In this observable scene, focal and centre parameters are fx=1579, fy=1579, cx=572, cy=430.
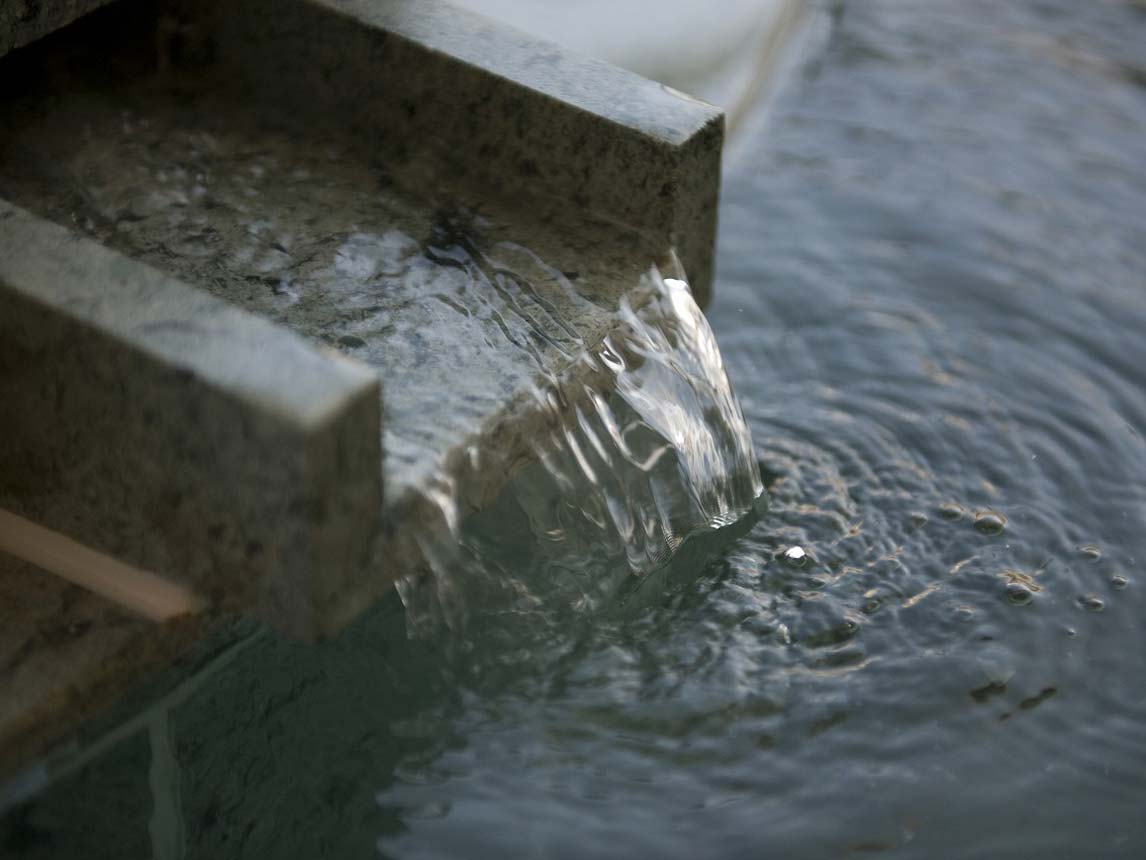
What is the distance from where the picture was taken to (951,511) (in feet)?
10.3

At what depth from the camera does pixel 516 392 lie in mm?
2602

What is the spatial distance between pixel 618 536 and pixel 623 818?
1.94 feet

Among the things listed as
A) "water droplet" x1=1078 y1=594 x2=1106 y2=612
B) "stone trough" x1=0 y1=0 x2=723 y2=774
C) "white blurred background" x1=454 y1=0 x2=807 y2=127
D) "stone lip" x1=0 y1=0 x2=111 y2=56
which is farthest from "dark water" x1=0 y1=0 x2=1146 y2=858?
"stone lip" x1=0 y1=0 x2=111 y2=56

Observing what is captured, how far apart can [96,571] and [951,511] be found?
1659 millimetres

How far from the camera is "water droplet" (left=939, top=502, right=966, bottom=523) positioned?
10.3 feet

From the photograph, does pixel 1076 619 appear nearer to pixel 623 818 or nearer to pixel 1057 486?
pixel 1057 486

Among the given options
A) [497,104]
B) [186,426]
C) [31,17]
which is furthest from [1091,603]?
[31,17]

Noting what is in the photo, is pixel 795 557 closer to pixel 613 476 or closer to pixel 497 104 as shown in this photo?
pixel 613 476

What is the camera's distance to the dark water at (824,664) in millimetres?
2500

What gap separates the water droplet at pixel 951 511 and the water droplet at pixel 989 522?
1.3 inches

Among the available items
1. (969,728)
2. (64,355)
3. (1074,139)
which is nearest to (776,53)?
(1074,139)

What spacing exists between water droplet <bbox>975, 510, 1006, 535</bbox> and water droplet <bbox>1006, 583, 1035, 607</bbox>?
16 centimetres

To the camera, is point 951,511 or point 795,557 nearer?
point 795,557

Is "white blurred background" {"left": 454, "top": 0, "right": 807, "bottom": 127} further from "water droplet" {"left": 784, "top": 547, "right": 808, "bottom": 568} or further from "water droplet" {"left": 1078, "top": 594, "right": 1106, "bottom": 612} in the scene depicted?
"water droplet" {"left": 1078, "top": 594, "right": 1106, "bottom": 612}
